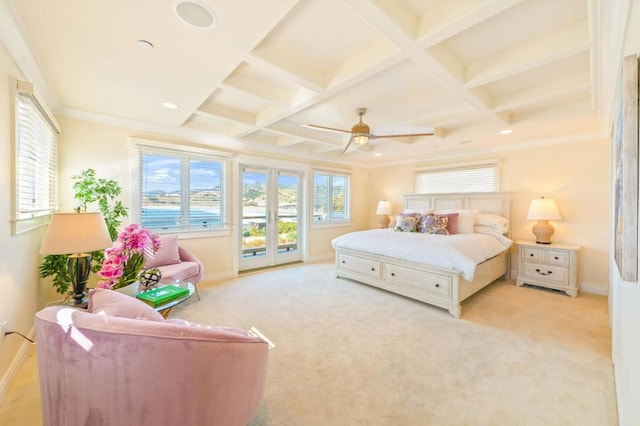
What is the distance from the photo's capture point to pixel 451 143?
4.50m

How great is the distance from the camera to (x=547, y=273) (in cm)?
373

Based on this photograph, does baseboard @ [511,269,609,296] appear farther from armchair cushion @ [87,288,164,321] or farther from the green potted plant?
the green potted plant

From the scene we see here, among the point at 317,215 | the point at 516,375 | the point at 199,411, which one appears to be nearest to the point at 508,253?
the point at 516,375

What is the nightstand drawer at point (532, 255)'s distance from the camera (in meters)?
3.81

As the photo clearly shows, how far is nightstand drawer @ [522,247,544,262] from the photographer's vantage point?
3812mm

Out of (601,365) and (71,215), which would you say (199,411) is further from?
(601,365)

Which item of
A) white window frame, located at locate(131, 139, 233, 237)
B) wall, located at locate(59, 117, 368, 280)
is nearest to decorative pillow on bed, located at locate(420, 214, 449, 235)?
wall, located at locate(59, 117, 368, 280)

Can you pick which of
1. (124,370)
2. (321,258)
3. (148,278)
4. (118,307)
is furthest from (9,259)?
(321,258)

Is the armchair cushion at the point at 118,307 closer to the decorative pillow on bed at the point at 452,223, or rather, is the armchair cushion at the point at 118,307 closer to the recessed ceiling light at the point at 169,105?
the recessed ceiling light at the point at 169,105

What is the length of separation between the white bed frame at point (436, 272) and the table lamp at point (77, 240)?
10.2 ft

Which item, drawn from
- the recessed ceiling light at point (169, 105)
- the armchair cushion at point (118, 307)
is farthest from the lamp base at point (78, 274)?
the recessed ceiling light at point (169, 105)


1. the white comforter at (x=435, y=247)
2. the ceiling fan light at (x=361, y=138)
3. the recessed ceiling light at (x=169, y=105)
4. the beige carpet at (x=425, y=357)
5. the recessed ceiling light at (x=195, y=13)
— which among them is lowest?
the beige carpet at (x=425, y=357)

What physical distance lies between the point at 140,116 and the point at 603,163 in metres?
6.39

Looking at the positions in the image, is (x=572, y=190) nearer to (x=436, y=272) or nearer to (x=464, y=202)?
(x=464, y=202)
